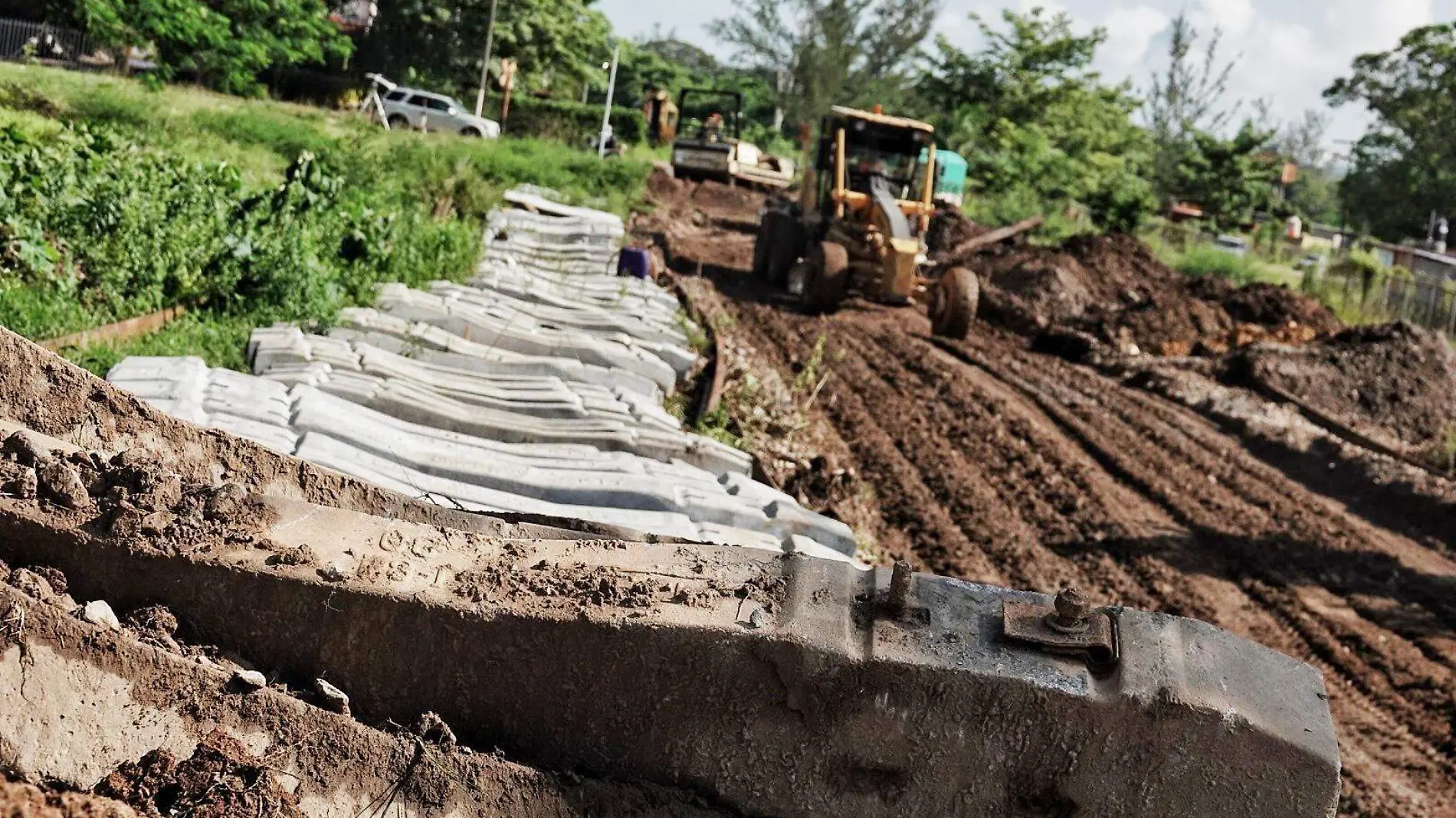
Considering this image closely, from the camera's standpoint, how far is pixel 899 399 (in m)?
12.9

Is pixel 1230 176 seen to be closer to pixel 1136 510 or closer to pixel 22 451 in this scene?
pixel 1136 510

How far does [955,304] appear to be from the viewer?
15.9m

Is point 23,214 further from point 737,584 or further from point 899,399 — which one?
point 899,399

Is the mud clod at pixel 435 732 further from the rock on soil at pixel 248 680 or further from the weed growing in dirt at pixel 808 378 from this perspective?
the weed growing in dirt at pixel 808 378

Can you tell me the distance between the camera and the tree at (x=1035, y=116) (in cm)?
3791

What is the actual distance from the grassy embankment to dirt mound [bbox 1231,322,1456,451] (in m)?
9.30

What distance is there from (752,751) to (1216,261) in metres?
25.5

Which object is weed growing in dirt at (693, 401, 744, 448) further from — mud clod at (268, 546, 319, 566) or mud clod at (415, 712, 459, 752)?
mud clod at (415, 712, 459, 752)

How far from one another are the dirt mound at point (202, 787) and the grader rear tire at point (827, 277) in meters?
13.6

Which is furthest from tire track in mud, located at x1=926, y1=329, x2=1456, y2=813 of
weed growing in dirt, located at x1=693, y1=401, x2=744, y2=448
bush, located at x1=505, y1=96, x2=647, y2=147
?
bush, located at x1=505, y1=96, x2=647, y2=147

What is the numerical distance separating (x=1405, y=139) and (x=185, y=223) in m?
46.4

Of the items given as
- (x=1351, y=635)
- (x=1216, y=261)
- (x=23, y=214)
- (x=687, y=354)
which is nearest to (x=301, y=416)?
(x=23, y=214)

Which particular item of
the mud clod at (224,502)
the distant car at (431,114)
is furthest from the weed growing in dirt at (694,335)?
the distant car at (431,114)

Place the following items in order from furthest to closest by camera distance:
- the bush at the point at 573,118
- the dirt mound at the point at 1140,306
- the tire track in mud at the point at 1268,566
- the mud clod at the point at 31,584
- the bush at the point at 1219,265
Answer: the bush at the point at 573,118 → the bush at the point at 1219,265 → the dirt mound at the point at 1140,306 → the tire track in mud at the point at 1268,566 → the mud clod at the point at 31,584
